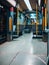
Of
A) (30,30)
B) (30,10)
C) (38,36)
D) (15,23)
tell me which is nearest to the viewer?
(38,36)

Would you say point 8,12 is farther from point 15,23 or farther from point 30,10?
point 30,10

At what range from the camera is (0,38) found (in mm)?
9281

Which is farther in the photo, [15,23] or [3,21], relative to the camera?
[15,23]

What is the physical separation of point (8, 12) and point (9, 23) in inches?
25.0

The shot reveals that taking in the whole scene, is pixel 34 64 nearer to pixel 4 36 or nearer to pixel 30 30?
pixel 4 36

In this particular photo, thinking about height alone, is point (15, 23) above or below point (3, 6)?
below

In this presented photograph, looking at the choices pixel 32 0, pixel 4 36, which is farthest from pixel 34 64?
pixel 32 0

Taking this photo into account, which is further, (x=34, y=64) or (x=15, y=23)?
(x=15, y=23)

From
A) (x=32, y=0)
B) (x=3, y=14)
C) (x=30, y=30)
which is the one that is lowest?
(x=30, y=30)

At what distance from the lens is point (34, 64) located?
432cm

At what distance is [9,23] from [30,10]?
8670mm

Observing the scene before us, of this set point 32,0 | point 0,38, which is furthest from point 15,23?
point 0,38

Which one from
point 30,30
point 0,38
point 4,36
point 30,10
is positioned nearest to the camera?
point 0,38

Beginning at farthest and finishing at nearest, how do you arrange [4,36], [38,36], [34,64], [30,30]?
[30,30]
[38,36]
[4,36]
[34,64]
